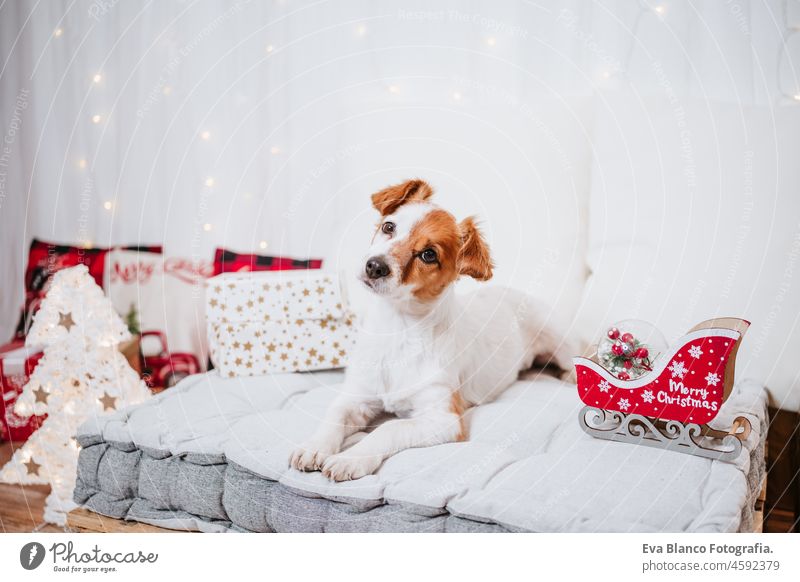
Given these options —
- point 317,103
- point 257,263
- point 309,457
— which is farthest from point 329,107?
point 309,457

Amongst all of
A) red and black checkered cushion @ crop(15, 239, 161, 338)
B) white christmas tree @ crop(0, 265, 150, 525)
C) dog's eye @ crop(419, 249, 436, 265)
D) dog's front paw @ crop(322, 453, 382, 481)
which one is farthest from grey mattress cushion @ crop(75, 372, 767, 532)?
red and black checkered cushion @ crop(15, 239, 161, 338)

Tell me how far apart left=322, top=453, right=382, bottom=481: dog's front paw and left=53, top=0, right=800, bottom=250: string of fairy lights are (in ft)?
4.02

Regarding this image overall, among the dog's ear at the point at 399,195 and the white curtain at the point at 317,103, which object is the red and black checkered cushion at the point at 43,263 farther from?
the dog's ear at the point at 399,195

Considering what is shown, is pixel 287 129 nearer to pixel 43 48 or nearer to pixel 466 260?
pixel 43 48

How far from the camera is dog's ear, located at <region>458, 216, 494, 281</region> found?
162cm

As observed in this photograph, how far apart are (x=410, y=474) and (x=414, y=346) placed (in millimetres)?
410

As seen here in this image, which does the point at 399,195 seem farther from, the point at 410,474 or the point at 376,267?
the point at 410,474

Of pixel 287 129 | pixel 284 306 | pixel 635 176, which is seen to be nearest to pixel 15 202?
pixel 287 129

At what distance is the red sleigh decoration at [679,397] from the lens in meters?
1.34

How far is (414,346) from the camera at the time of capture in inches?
66.0

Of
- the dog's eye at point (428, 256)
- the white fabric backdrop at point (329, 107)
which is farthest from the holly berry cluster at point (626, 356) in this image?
the white fabric backdrop at point (329, 107)

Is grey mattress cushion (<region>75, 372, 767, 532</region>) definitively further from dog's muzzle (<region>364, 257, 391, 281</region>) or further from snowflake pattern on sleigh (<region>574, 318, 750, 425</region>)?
dog's muzzle (<region>364, 257, 391, 281</region>)

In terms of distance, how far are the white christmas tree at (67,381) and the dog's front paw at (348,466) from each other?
1.00 metres

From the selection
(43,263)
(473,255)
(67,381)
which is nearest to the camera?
(473,255)
